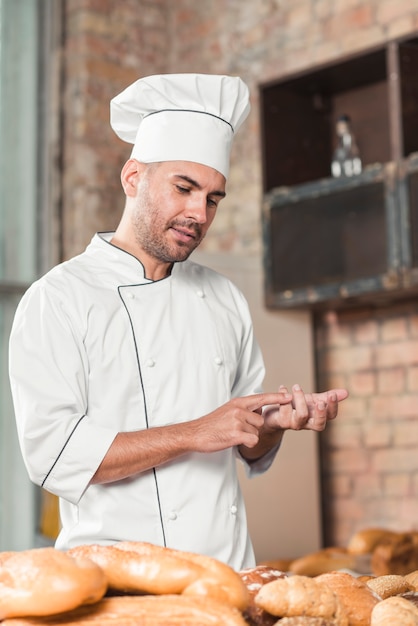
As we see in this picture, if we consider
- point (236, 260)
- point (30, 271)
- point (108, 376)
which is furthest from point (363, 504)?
point (108, 376)

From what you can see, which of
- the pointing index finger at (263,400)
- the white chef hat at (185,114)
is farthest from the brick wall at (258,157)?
the pointing index finger at (263,400)

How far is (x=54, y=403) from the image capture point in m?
1.54

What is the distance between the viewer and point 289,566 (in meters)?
3.65

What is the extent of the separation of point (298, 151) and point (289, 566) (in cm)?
174

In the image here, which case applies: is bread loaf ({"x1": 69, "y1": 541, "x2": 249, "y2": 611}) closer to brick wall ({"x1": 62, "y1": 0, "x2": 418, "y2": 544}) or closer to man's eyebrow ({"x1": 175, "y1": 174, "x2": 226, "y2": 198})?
man's eyebrow ({"x1": 175, "y1": 174, "x2": 226, "y2": 198})

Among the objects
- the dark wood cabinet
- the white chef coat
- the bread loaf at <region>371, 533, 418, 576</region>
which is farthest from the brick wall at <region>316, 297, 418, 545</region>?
the white chef coat

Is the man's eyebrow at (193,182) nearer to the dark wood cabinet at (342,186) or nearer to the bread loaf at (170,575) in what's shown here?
the bread loaf at (170,575)

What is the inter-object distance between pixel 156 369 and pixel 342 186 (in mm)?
2247

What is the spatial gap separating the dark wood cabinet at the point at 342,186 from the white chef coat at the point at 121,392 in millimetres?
1891

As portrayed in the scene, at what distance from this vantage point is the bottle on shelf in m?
4.00

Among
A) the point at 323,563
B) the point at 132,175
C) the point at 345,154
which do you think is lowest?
the point at 323,563

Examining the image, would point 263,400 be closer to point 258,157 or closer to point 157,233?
point 157,233

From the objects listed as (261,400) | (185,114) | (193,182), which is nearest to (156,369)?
(261,400)

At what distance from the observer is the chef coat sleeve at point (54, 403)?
1.52 meters
